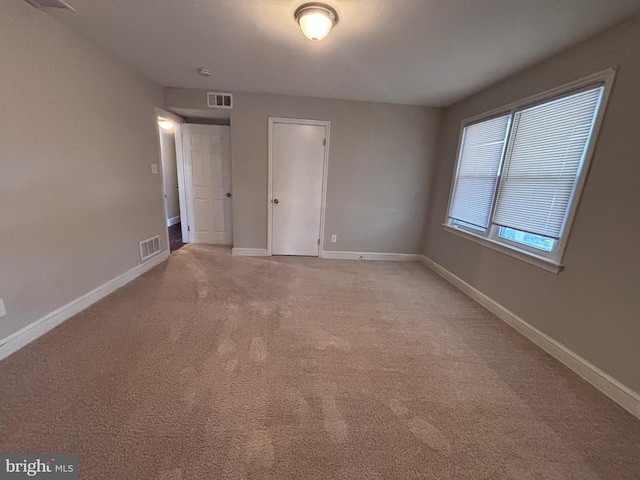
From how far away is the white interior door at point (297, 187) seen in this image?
3709 mm

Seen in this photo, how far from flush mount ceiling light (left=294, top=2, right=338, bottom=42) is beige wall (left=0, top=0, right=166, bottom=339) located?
1.93m

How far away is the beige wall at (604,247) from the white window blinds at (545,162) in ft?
0.45

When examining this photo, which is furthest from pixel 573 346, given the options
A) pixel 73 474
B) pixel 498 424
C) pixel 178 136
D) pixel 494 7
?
pixel 178 136

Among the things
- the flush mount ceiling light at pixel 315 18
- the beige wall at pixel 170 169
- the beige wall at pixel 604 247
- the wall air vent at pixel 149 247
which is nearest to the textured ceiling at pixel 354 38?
the flush mount ceiling light at pixel 315 18

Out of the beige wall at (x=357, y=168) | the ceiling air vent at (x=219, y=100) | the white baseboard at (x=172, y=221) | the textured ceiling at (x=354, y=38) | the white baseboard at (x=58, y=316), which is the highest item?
the textured ceiling at (x=354, y=38)

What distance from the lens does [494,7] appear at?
1.60 meters

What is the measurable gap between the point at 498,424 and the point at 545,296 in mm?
1308

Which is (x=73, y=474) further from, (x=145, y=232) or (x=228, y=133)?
(x=228, y=133)

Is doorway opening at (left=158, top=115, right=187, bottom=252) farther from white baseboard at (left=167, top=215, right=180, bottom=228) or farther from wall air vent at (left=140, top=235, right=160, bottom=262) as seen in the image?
wall air vent at (left=140, top=235, right=160, bottom=262)

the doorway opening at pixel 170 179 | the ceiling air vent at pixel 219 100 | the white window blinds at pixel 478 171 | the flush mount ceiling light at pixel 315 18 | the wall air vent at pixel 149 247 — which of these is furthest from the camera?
the doorway opening at pixel 170 179

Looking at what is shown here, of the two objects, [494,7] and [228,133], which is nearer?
[494,7]

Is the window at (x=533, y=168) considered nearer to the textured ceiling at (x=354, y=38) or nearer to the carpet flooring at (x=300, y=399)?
the textured ceiling at (x=354, y=38)

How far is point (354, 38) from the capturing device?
6.68 ft

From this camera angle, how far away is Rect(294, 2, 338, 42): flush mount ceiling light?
65.4 inches
